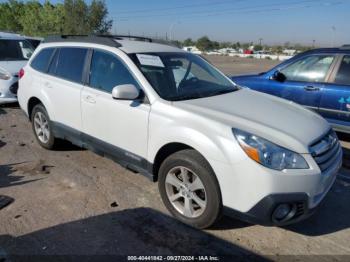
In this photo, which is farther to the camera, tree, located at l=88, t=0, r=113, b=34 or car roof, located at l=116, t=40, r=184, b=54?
tree, located at l=88, t=0, r=113, b=34

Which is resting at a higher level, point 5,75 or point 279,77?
point 279,77

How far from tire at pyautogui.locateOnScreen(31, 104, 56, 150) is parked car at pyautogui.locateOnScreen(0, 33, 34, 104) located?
314 cm

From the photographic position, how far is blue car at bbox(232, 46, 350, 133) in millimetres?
5902

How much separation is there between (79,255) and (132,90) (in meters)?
1.67

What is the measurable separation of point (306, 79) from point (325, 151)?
3312 mm

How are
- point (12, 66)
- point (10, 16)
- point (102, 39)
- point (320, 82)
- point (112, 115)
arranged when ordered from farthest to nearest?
point (10, 16)
point (12, 66)
point (320, 82)
point (102, 39)
point (112, 115)

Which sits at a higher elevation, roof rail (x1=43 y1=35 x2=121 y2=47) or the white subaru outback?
roof rail (x1=43 y1=35 x2=121 y2=47)

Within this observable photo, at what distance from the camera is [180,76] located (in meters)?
4.24

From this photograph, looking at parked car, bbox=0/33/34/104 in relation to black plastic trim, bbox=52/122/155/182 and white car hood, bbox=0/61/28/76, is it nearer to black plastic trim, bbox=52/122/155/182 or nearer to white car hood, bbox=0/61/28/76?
white car hood, bbox=0/61/28/76

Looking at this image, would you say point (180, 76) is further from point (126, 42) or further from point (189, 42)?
point (189, 42)

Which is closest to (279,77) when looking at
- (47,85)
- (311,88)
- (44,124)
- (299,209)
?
(311,88)

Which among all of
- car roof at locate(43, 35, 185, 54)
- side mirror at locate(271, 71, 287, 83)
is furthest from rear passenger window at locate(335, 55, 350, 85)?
car roof at locate(43, 35, 185, 54)

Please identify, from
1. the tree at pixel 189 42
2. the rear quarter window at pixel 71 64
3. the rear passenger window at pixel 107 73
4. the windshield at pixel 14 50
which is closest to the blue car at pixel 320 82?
the rear passenger window at pixel 107 73

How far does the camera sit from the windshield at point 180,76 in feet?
12.9
